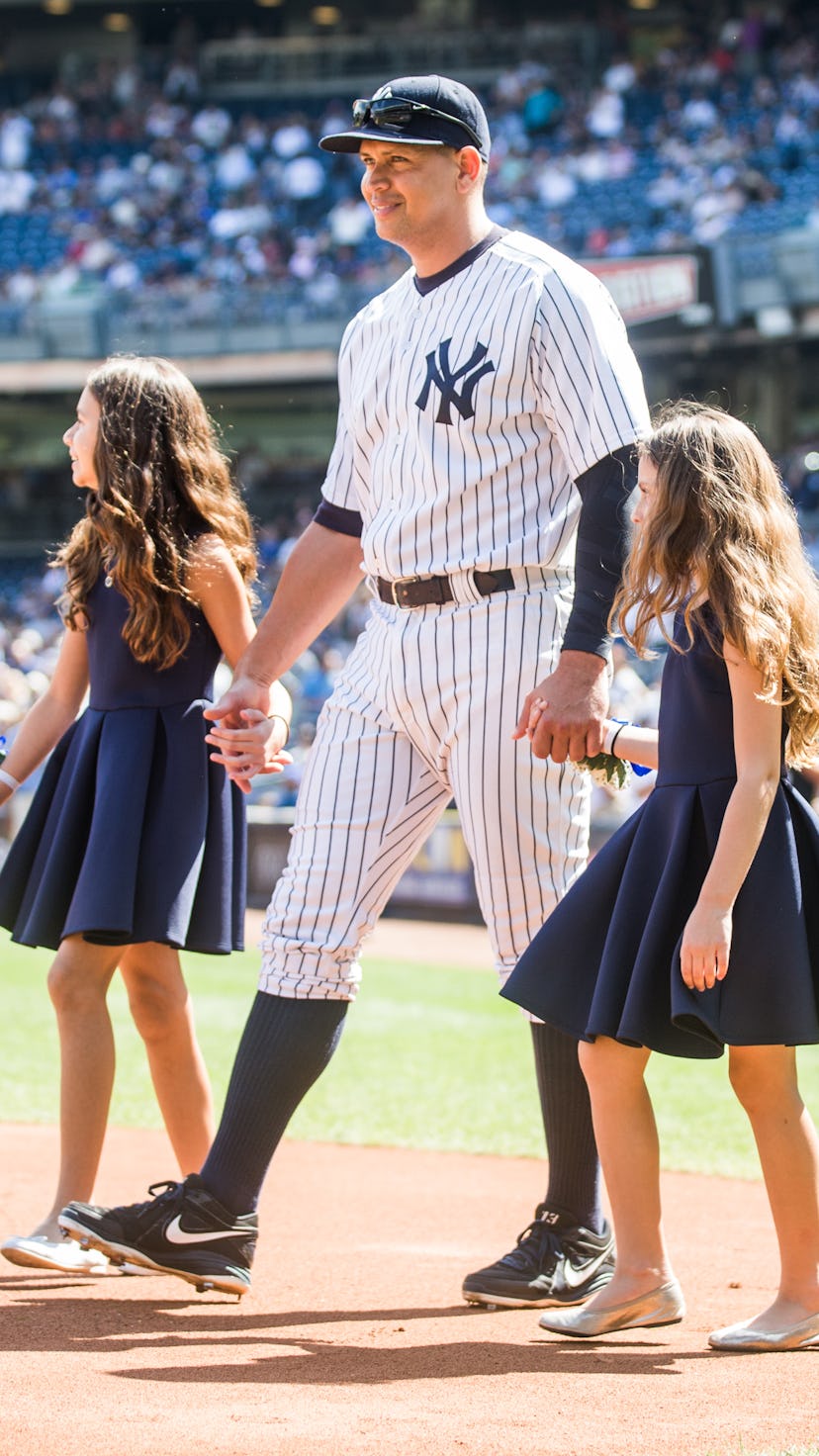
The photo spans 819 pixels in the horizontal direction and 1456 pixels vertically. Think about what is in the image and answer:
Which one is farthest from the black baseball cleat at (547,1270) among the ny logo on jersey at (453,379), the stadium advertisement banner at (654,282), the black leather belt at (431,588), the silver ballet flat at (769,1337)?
the stadium advertisement banner at (654,282)

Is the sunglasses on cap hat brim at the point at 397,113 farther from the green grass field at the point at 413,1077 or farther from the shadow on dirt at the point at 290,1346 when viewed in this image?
the green grass field at the point at 413,1077

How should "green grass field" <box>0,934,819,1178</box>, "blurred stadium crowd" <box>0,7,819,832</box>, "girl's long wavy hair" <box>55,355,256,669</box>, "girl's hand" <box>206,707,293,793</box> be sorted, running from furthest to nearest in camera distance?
"blurred stadium crowd" <box>0,7,819,832</box>
"green grass field" <box>0,934,819,1178</box>
"girl's long wavy hair" <box>55,355,256,669</box>
"girl's hand" <box>206,707,293,793</box>

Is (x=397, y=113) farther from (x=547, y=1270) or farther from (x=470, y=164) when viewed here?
(x=547, y=1270)

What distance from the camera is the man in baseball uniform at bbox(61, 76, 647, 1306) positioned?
305cm

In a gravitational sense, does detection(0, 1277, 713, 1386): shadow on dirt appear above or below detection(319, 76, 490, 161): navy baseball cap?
below

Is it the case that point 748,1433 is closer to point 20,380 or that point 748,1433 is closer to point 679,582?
point 679,582

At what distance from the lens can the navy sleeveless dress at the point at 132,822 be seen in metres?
3.39

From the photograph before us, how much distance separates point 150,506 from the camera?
3.57 meters

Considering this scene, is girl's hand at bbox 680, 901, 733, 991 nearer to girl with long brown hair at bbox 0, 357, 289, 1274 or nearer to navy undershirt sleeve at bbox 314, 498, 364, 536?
girl with long brown hair at bbox 0, 357, 289, 1274

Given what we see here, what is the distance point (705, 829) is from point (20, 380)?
920 inches

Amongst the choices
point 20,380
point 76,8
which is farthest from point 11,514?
point 76,8

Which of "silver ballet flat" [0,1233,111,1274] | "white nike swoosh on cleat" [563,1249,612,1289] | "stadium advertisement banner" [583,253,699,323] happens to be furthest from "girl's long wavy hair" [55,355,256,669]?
"stadium advertisement banner" [583,253,699,323]

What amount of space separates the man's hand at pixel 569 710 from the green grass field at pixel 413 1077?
8.61 feet

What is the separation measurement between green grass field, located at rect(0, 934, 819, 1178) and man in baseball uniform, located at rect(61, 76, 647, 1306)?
92.7 inches
